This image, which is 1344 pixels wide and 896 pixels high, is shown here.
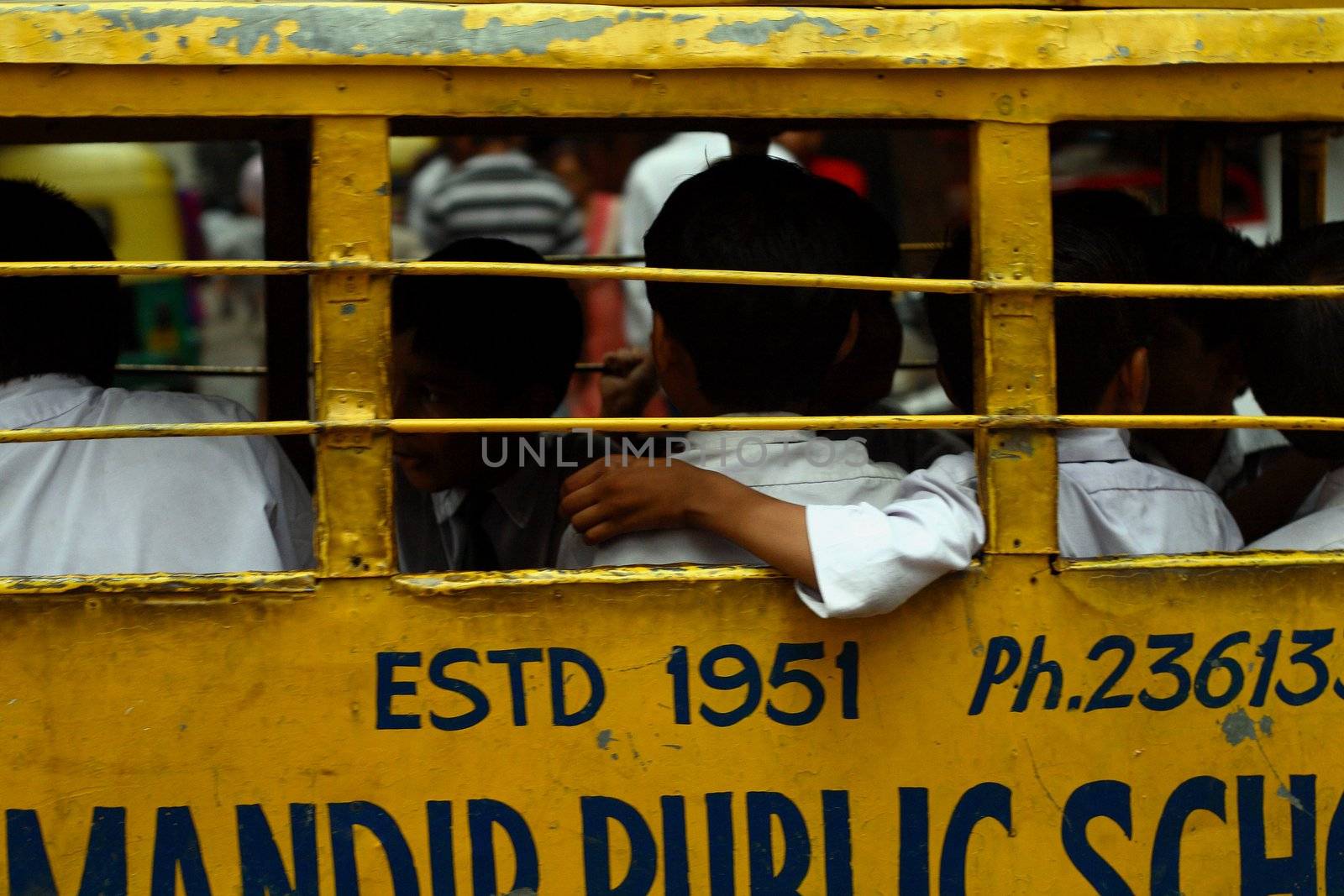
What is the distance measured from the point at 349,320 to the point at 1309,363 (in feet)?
4.02

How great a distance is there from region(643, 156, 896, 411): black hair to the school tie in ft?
2.02

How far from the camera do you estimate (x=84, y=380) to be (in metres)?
1.92

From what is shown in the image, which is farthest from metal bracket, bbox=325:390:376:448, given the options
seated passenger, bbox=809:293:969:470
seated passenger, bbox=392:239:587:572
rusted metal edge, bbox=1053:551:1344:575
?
seated passenger, bbox=809:293:969:470

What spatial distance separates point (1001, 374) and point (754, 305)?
31 centimetres

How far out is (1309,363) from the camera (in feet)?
6.12

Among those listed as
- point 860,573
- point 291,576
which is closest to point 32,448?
point 291,576

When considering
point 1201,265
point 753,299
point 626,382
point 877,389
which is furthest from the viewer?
point 626,382

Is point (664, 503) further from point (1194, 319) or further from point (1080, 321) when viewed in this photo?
point (1194, 319)

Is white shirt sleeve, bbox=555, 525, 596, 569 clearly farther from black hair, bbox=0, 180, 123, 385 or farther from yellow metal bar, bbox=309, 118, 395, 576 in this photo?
black hair, bbox=0, 180, 123, 385

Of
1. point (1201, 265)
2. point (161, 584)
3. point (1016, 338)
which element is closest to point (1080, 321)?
point (1016, 338)

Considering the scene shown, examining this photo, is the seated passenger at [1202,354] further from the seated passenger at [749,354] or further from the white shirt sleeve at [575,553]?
the white shirt sleeve at [575,553]

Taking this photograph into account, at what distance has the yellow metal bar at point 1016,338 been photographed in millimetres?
1579

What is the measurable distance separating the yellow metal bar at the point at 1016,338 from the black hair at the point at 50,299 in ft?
3.83

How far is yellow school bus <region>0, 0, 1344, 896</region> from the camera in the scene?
1.51 metres
